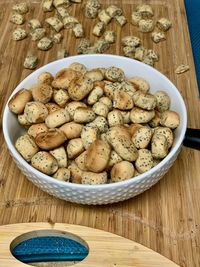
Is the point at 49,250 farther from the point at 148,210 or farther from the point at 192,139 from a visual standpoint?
the point at 192,139

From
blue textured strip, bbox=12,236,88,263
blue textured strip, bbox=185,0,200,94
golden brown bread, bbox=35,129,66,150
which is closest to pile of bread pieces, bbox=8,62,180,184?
golden brown bread, bbox=35,129,66,150

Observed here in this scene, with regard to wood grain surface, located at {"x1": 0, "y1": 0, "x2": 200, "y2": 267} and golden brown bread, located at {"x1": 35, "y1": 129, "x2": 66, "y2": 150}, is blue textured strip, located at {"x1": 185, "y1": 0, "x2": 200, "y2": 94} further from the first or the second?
golden brown bread, located at {"x1": 35, "y1": 129, "x2": 66, "y2": 150}

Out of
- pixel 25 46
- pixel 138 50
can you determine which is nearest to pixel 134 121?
pixel 138 50

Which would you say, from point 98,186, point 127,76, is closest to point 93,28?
point 127,76

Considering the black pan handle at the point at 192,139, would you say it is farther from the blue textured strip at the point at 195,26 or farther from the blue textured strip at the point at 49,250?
the blue textured strip at the point at 195,26

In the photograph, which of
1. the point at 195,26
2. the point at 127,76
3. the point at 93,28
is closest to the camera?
the point at 127,76

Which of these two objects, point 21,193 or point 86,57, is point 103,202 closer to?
point 21,193
